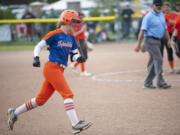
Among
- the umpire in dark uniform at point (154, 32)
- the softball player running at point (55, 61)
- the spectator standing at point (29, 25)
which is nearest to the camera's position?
the softball player running at point (55, 61)

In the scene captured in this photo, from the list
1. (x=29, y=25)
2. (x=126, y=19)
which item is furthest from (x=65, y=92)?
(x=29, y=25)

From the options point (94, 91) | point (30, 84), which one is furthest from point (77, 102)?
point (30, 84)

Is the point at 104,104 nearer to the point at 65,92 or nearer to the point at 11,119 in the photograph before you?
the point at 65,92

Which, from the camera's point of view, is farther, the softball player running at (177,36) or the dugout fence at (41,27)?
the dugout fence at (41,27)

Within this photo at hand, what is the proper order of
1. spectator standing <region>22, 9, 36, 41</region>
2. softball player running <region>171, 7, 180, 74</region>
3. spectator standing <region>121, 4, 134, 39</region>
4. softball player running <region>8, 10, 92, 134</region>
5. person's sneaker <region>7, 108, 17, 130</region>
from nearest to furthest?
softball player running <region>8, 10, 92, 134</region> → person's sneaker <region>7, 108, 17, 130</region> → softball player running <region>171, 7, 180, 74</region> → spectator standing <region>121, 4, 134, 39</region> → spectator standing <region>22, 9, 36, 41</region>

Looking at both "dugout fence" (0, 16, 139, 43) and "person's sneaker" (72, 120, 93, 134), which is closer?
"person's sneaker" (72, 120, 93, 134)

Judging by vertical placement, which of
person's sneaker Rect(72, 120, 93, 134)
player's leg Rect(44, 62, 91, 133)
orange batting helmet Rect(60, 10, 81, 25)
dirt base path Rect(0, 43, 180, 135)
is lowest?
dirt base path Rect(0, 43, 180, 135)

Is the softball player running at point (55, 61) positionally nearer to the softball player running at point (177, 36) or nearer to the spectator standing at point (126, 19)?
the softball player running at point (177, 36)

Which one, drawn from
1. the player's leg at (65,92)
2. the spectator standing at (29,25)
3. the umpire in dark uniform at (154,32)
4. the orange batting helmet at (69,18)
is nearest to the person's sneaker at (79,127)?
the player's leg at (65,92)

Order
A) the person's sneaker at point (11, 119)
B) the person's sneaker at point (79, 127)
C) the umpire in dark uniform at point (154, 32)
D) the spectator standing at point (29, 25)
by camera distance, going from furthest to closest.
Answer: the spectator standing at point (29, 25) < the umpire in dark uniform at point (154, 32) < the person's sneaker at point (11, 119) < the person's sneaker at point (79, 127)

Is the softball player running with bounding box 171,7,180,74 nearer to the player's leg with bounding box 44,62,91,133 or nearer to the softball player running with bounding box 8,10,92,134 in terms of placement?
the softball player running with bounding box 8,10,92,134

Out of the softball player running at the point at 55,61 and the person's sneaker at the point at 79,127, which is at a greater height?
the softball player running at the point at 55,61

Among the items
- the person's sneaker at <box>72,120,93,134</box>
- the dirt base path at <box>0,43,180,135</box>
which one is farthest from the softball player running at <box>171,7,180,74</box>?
the person's sneaker at <box>72,120,93,134</box>

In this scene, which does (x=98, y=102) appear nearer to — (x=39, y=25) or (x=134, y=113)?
(x=134, y=113)
